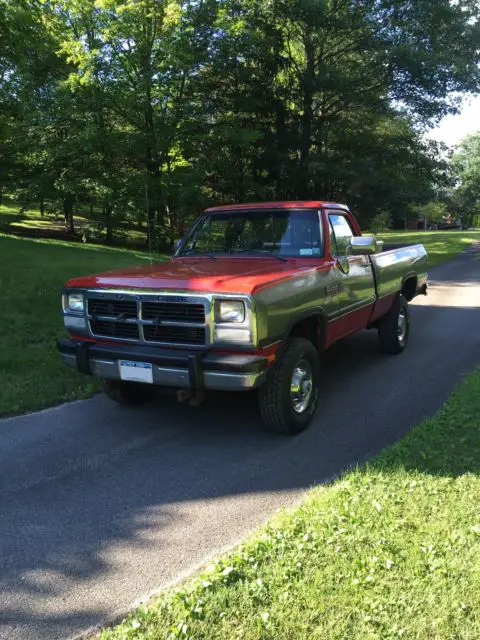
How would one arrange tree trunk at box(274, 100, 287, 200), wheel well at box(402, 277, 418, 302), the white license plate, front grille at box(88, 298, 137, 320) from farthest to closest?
tree trunk at box(274, 100, 287, 200) < wheel well at box(402, 277, 418, 302) < front grille at box(88, 298, 137, 320) < the white license plate

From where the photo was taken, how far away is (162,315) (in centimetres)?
435

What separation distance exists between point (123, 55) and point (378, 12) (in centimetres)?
1086

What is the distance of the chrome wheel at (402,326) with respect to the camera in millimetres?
7418

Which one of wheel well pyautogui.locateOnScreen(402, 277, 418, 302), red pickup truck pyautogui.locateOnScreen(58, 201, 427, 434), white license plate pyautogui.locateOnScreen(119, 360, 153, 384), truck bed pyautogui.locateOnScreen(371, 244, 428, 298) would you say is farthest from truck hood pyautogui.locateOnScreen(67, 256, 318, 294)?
wheel well pyautogui.locateOnScreen(402, 277, 418, 302)

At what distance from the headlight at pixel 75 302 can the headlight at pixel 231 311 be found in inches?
56.4

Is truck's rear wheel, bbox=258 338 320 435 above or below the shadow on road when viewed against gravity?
above

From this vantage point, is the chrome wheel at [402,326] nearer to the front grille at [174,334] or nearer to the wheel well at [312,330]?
the wheel well at [312,330]

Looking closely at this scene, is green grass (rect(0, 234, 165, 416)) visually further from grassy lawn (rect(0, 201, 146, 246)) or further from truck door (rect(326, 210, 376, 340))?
grassy lawn (rect(0, 201, 146, 246))

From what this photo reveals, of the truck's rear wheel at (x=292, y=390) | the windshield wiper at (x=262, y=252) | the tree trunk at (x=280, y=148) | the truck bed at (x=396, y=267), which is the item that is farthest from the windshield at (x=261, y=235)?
the tree trunk at (x=280, y=148)

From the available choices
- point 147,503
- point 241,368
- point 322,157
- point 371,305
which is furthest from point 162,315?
point 322,157

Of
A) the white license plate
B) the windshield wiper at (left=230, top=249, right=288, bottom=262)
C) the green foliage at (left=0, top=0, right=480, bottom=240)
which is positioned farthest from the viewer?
the green foliage at (left=0, top=0, right=480, bottom=240)

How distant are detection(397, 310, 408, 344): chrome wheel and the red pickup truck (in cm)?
134

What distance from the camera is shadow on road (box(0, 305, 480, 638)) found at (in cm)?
288

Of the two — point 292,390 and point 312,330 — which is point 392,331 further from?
point 292,390
